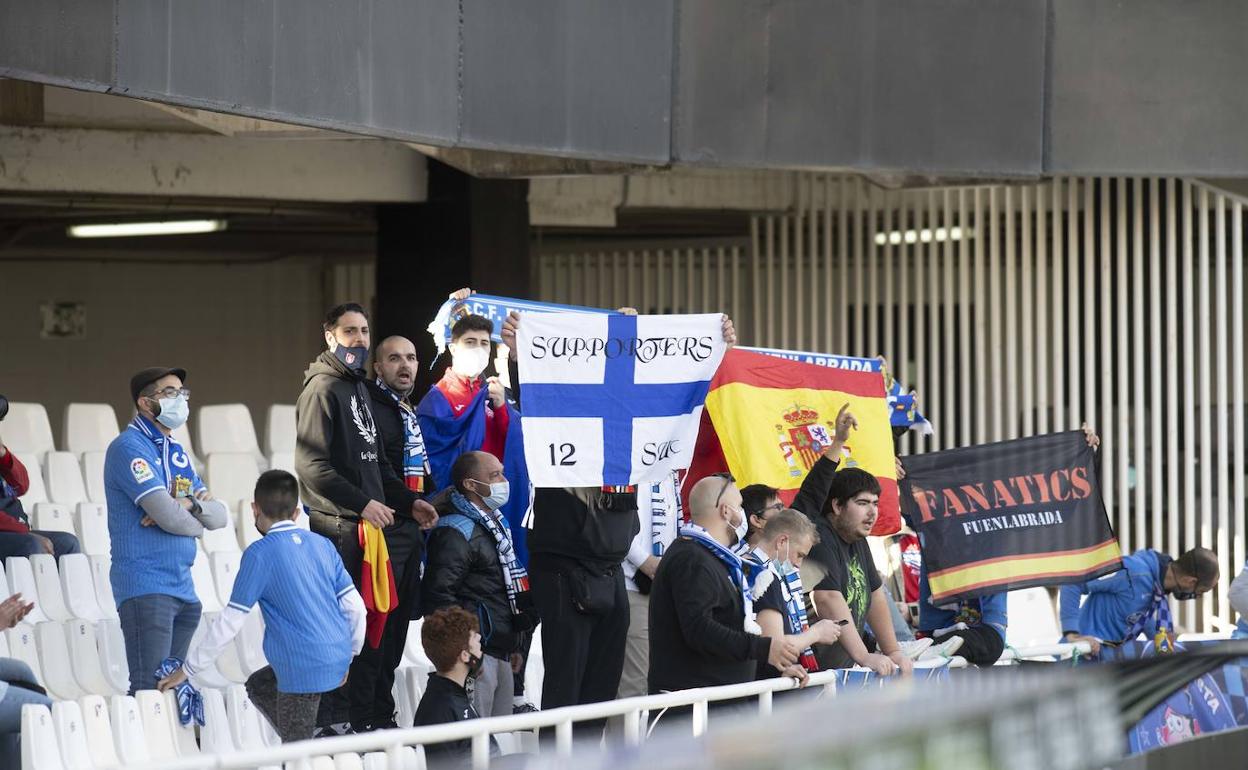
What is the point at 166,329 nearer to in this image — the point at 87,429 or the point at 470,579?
the point at 87,429

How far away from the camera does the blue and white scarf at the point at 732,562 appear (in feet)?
23.6

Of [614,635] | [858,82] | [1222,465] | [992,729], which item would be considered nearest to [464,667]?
[614,635]

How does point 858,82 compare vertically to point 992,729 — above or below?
above

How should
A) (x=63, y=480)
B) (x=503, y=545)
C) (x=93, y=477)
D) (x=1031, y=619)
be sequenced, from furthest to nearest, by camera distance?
(x=1031, y=619)
(x=93, y=477)
(x=63, y=480)
(x=503, y=545)

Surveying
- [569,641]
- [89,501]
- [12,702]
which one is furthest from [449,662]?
[89,501]

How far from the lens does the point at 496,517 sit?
8055mm

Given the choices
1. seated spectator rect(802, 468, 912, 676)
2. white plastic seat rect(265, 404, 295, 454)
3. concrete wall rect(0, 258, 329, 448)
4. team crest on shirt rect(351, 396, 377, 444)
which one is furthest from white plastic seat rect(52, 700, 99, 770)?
concrete wall rect(0, 258, 329, 448)

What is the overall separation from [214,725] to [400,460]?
136 cm

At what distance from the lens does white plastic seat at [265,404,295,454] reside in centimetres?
1230

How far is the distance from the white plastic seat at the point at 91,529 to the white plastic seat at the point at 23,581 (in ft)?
4.18

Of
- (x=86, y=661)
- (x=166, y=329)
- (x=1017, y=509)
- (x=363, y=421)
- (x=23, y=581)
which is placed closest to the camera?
(x=363, y=421)

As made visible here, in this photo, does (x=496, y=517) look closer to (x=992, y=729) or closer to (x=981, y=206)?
(x=992, y=729)

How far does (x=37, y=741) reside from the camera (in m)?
6.74

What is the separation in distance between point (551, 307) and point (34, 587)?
2885 mm
